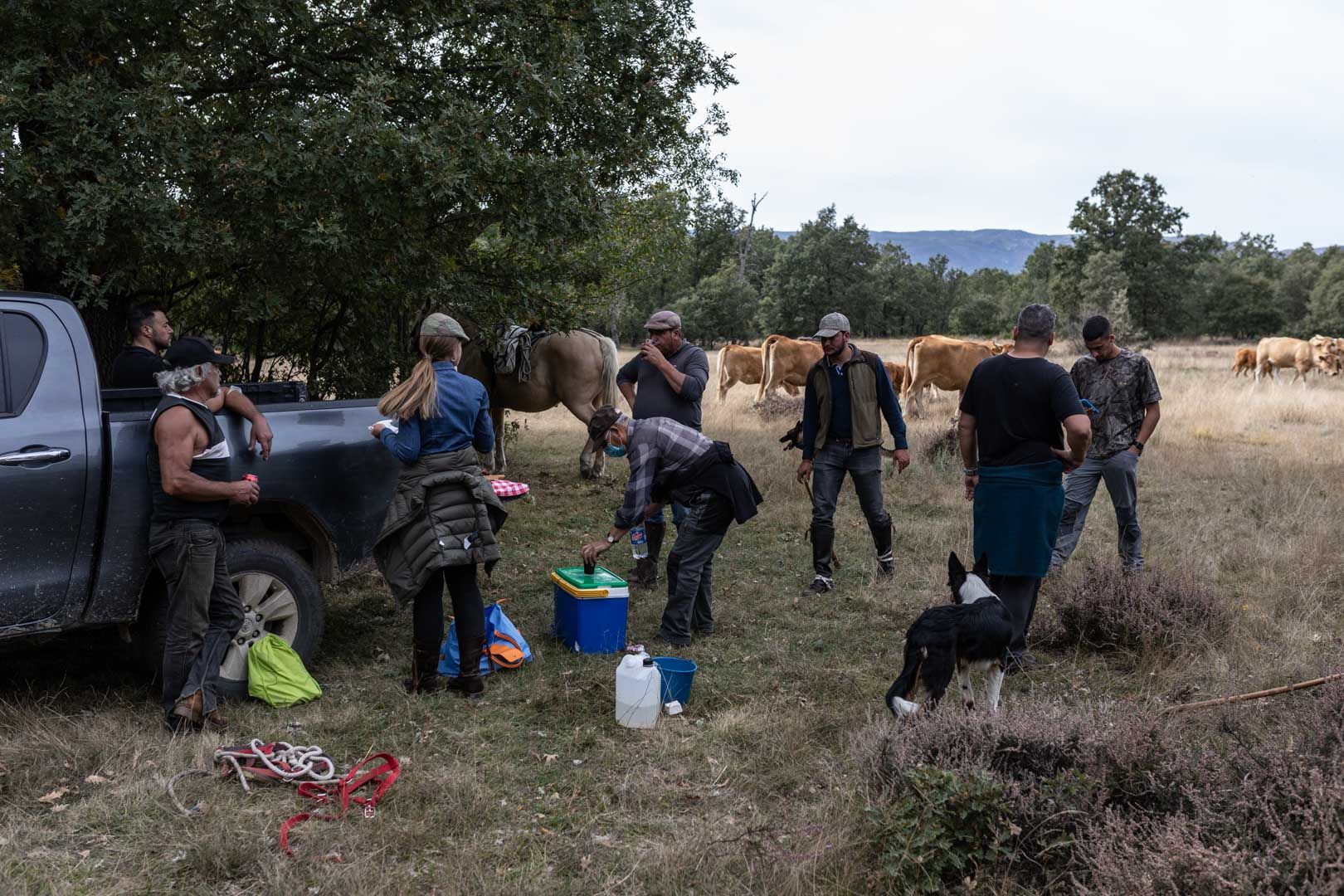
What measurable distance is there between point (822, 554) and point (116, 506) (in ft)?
15.0

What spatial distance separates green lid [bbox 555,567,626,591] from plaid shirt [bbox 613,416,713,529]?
1.36 feet

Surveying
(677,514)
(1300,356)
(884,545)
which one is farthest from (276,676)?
(1300,356)

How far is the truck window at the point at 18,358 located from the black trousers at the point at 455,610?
1945 mm

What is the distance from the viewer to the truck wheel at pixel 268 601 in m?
4.61

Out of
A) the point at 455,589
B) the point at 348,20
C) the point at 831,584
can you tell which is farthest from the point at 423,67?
the point at 831,584

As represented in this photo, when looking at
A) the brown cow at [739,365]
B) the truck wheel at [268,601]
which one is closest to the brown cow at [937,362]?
the brown cow at [739,365]

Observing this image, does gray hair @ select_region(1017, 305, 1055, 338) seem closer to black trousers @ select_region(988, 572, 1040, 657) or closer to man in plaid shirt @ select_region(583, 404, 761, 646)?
black trousers @ select_region(988, 572, 1040, 657)

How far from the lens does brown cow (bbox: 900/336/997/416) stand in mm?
18125

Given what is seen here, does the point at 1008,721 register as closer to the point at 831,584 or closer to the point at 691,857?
the point at 691,857

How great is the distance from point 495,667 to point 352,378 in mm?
3600

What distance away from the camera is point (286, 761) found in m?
3.96

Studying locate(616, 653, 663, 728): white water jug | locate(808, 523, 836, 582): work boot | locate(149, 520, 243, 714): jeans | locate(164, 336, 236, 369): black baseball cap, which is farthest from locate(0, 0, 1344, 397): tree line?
locate(616, 653, 663, 728): white water jug

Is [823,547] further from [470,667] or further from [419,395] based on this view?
[419,395]

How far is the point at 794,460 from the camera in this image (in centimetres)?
1212
